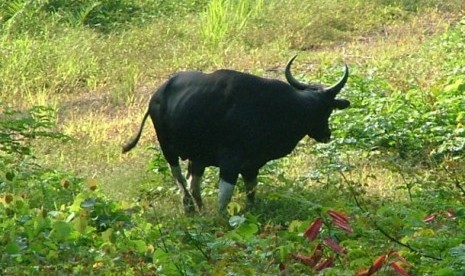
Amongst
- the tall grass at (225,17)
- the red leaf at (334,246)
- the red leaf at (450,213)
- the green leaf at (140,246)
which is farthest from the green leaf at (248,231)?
the tall grass at (225,17)

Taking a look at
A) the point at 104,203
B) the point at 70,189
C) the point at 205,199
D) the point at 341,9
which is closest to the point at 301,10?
the point at 341,9

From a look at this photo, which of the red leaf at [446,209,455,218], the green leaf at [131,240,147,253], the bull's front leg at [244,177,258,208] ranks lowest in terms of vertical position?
the bull's front leg at [244,177,258,208]

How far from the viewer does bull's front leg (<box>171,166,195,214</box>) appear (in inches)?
370

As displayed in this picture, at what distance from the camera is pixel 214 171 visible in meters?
10.6

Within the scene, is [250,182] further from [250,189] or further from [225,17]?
[225,17]

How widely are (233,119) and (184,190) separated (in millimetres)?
857

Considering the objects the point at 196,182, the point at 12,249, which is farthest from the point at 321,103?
the point at 12,249

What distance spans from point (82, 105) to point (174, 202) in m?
5.30

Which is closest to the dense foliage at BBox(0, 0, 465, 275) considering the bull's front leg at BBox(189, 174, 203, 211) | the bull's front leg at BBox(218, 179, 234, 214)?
the bull's front leg at BBox(218, 179, 234, 214)

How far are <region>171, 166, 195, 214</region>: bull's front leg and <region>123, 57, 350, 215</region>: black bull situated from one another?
1 cm

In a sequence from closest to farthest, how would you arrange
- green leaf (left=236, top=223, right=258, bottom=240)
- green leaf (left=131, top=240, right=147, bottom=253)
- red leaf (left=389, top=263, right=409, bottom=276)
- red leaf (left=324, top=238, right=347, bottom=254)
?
red leaf (left=389, top=263, right=409, bottom=276) → red leaf (left=324, top=238, right=347, bottom=254) → green leaf (left=236, top=223, right=258, bottom=240) → green leaf (left=131, top=240, right=147, bottom=253)

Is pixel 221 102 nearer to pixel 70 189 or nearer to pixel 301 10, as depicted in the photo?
pixel 70 189

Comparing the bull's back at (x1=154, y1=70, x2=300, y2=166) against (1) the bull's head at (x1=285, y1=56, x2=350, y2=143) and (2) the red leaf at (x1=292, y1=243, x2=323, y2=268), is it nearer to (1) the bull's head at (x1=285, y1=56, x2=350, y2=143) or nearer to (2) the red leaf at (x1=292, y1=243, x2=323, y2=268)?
(1) the bull's head at (x1=285, y1=56, x2=350, y2=143)

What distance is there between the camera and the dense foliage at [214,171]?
5.98 metres
